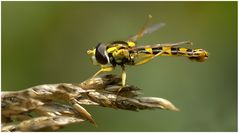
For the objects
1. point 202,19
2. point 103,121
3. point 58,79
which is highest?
point 202,19

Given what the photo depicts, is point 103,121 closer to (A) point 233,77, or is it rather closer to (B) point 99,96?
(A) point 233,77

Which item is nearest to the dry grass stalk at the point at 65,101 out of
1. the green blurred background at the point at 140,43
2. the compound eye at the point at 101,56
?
the compound eye at the point at 101,56

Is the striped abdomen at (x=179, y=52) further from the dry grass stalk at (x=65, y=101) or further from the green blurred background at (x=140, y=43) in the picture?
the dry grass stalk at (x=65, y=101)

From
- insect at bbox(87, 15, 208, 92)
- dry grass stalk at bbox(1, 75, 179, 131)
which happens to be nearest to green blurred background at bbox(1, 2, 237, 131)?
insect at bbox(87, 15, 208, 92)

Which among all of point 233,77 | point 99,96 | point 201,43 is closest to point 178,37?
point 201,43

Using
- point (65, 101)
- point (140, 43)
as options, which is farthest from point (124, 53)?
point (140, 43)

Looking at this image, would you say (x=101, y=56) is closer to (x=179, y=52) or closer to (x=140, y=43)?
(x=179, y=52)
